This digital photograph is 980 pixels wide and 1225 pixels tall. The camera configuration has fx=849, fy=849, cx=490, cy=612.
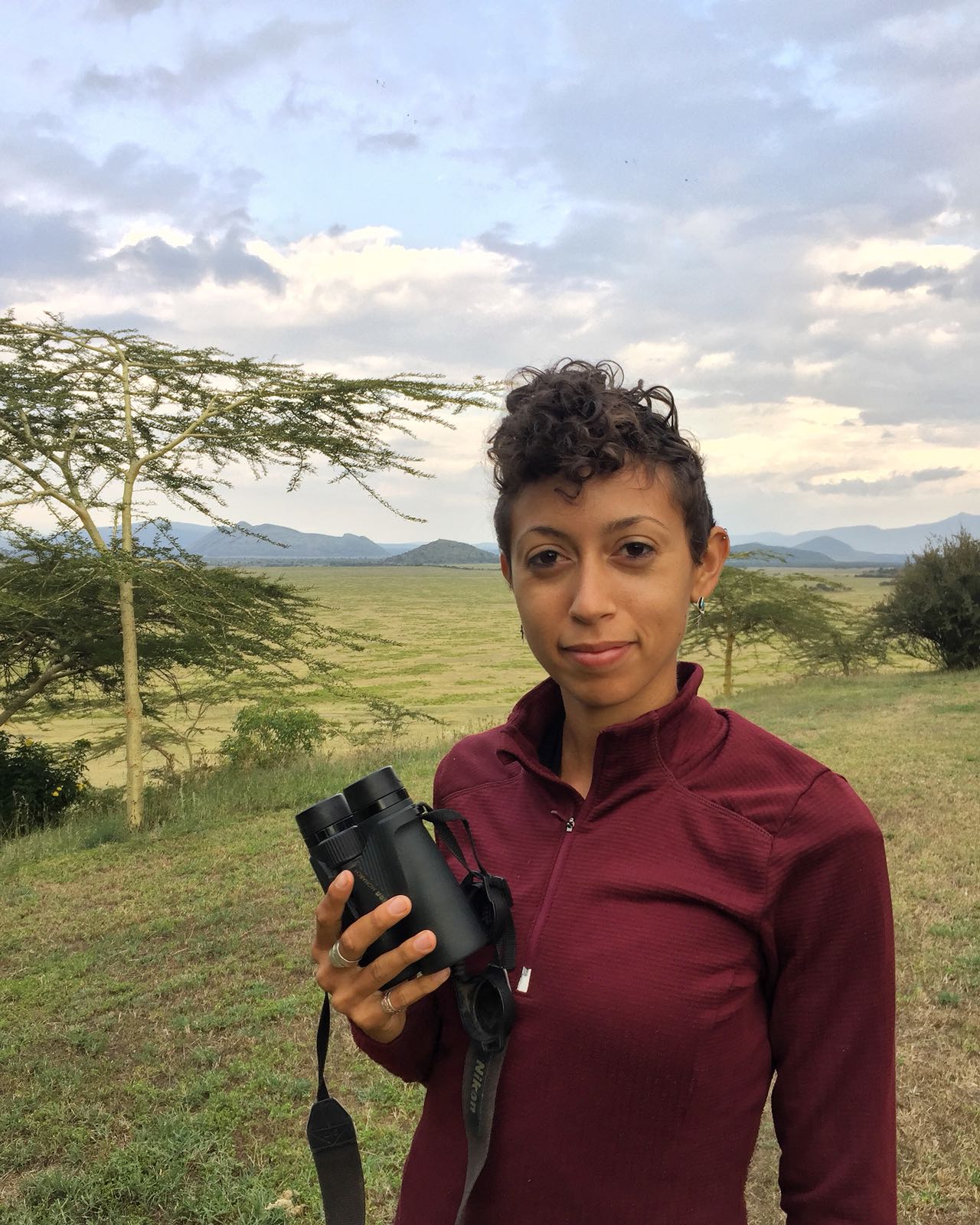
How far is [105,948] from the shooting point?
19.9 feet

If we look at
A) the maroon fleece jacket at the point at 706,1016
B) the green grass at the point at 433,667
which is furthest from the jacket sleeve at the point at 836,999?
the green grass at the point at 433,667

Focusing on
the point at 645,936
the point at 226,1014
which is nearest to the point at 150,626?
the point at 226,1014

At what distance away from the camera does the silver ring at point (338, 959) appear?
1.10 metres

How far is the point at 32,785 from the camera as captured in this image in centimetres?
1150

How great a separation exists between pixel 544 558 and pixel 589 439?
7.1 inches

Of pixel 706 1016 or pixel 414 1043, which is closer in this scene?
pixel 706 1016

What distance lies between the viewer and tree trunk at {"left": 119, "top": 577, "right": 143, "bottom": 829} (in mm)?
9234

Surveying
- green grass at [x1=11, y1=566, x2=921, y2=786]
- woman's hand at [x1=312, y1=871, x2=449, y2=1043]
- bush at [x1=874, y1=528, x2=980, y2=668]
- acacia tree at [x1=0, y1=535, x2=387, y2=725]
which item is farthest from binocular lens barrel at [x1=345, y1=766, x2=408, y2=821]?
bush at [x1=874, y1=528, x2=980, y2=668]

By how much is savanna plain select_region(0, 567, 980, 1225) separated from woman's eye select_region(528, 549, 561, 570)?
3.08 m

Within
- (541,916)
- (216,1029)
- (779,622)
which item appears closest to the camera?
(541,916)

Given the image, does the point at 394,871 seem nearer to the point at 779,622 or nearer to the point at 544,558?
the point at 544,558

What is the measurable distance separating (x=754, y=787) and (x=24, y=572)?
938 cm

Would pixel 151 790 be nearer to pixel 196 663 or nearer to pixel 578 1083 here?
pixel 196 663

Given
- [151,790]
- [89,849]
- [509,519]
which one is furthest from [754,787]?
[151,790]
